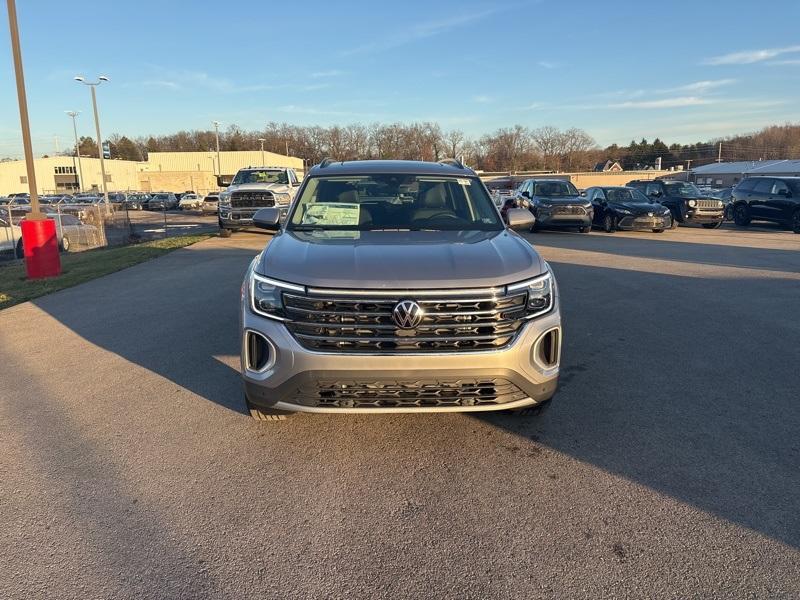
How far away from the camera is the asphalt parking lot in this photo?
2590 millimetres

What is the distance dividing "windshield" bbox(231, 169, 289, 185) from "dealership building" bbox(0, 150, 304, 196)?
220ft

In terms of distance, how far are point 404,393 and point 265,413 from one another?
3.67 feet

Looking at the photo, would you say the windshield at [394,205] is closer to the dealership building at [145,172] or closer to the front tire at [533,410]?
the front tire at [533,410]

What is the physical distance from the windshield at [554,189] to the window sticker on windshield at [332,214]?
1604 centimetres

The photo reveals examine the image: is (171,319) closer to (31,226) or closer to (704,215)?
(31,226)

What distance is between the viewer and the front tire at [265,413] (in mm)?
3752

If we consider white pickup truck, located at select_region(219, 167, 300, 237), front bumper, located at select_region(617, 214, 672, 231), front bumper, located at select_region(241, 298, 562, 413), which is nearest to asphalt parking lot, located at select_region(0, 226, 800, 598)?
front bumper, located at select_region(241, 298, 562, 413)

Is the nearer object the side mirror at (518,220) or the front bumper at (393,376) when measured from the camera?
the front bumper at (393,376)

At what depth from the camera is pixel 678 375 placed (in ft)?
16.9

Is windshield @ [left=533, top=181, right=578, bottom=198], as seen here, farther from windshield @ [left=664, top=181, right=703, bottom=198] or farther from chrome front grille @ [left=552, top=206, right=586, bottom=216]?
windshield @ [left=664, top=181, right=703, bottom=198]

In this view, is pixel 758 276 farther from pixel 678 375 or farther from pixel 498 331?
pixel 498 331

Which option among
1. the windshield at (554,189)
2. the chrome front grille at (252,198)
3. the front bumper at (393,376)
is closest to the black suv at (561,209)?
the windshield at (554,189)

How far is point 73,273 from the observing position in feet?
37.1

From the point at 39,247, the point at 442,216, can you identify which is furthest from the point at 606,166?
the point at 442,216
